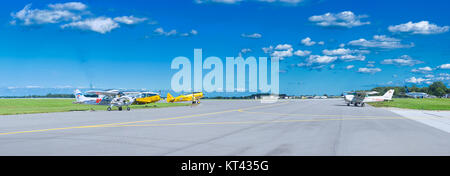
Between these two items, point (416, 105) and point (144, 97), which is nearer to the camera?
point (144, 97)

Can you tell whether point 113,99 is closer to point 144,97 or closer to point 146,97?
point 144,97

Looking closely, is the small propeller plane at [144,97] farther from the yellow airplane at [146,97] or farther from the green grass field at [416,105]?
the green grass field at [416,105]

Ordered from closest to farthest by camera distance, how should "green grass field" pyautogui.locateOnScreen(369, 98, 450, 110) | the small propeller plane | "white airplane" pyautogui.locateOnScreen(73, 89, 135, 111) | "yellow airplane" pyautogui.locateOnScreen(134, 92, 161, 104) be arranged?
"white airplane" pyautogui.locateOnScreen(73, 89, 135, 111), the small propeller plane, "yellow airplane" pyautogui.locateOnScreen(134, 92, 161, 104), "green grass field" pyautogui.locateOnScreen(369, 98, 450, 110)

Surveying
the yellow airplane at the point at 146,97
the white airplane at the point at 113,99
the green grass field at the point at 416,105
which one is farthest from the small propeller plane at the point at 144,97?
the green grass field at the point at 416,105

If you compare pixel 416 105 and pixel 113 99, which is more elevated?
pixel 113 99

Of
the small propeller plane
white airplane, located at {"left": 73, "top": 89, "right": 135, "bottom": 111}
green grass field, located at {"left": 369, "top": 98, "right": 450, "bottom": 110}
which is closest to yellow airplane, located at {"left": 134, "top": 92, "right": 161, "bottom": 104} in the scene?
the small propeller plane

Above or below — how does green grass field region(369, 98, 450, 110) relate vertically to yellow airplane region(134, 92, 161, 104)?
below

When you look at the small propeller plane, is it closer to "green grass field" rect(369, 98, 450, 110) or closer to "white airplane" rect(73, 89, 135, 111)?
"white airplane" rect(73, 89, 135, 111)

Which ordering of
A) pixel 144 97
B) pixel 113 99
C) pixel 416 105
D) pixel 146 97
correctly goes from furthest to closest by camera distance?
pixel 416 105, pixel 146 97, pixel 144 97, pixel 113 99

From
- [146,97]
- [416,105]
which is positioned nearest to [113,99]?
[146,97]

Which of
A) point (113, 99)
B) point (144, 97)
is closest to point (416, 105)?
point (144, 97)

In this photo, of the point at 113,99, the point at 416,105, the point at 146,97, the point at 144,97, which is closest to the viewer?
the point at 113,99
